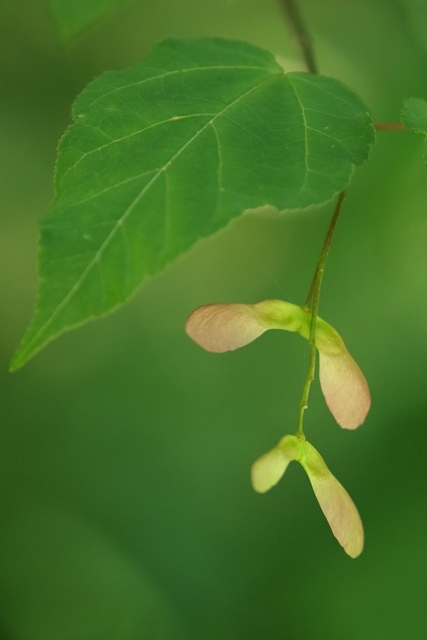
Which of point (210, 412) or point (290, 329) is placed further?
point (210, 412)

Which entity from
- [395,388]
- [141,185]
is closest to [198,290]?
[395,388]

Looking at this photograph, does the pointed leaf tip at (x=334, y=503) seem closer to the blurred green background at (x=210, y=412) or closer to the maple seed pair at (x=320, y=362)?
the maple seed pair at (x=320, y=362)

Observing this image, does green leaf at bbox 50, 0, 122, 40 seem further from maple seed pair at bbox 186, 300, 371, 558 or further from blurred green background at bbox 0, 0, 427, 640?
blurred green background at bbox 0, 0, 427, 640

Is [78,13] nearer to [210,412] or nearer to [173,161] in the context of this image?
[173,161]

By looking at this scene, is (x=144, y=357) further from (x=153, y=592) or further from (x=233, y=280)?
(x=153, y=592)

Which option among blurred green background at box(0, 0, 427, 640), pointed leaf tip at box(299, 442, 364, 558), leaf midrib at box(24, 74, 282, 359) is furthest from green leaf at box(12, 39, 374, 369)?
blurred green background at box(0, 0, 427, 640)

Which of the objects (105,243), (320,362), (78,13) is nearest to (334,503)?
(320,362)
